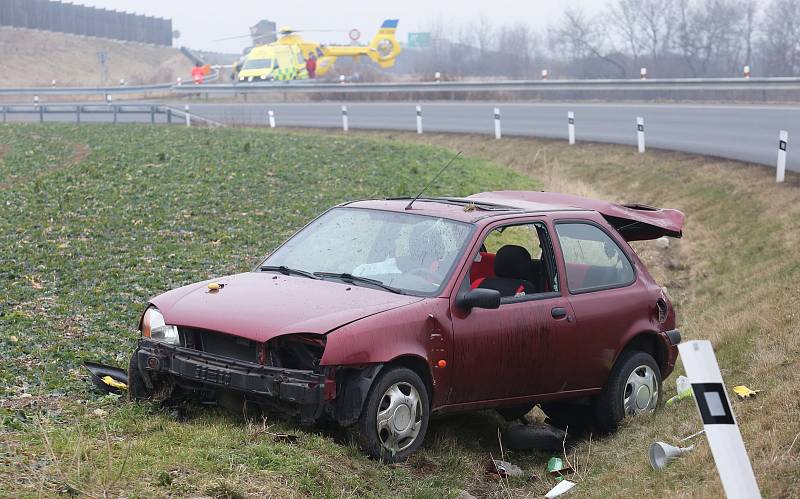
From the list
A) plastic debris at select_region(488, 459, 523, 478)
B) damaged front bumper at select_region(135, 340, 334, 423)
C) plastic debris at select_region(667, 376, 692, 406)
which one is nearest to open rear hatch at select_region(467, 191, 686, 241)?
plastic debris at select_region(667, 376, 692, 406)

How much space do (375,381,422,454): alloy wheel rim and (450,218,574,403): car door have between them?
1.44 feet

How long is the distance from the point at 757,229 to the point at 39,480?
43.1ft

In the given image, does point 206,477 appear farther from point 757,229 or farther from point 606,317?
point 757,229

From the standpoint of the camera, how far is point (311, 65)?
59.1 m

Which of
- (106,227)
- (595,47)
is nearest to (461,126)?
(106,227)

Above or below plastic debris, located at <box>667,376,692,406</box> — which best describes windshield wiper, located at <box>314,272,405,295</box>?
above

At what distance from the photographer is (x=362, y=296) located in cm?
690

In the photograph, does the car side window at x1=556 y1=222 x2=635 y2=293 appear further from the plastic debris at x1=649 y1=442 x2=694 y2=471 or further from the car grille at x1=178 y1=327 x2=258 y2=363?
the car grille at x1=178 y1=327 x2=258 y2=363

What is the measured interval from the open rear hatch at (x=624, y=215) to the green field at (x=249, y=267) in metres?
1.35

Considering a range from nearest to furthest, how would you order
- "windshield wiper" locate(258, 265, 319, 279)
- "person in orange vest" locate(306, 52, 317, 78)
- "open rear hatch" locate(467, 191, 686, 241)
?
"windshield wiper" locate(258, 265, 319, 279) → "open rear hatch" locate(467, 191, 686, 241) → "person in orange vest" locate(306, 52, 317, 78)

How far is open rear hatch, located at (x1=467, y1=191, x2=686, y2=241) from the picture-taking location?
9.05 metres

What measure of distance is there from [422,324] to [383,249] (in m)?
0.95

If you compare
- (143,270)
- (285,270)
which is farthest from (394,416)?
(143,270)

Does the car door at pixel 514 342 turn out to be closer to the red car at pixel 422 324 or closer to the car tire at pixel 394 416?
the red car at pixel 422 324
